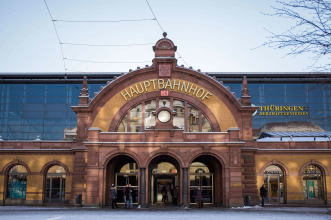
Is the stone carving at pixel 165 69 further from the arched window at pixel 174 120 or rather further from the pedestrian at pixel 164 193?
the pedestrian at pixel 164 193

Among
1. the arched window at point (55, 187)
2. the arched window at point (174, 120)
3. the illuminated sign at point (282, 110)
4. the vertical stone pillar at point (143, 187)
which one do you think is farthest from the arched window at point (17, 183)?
the illuminated sign at point (282, 110)

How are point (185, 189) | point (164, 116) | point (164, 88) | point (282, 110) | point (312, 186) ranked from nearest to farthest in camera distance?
point (185, 189), point (164, 116), point (312, 186), point (164, 88), point (282, 110)

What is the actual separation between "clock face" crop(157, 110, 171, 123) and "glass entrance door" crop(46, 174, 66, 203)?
12.0 metres

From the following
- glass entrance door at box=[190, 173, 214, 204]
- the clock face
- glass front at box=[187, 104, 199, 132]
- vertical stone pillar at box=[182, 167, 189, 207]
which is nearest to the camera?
vertical stone pillar at box=[182, 167, 189, 207]

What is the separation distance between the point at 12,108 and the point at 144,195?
36.6m

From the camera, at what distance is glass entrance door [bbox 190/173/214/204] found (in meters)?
36.1

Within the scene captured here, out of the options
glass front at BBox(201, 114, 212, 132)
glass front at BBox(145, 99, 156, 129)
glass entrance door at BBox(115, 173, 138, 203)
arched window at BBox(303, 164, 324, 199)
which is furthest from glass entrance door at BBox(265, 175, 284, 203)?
glass entrance door at BBox(115, 173, 138, 203)

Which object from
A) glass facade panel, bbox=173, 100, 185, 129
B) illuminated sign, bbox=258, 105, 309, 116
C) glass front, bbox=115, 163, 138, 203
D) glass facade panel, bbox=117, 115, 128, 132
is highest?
illuminated sign, bbox=258, 105, 309, 116

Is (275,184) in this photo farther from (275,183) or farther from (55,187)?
(55,187)

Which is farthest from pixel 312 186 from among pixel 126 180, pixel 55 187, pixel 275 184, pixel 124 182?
pixel 55 187

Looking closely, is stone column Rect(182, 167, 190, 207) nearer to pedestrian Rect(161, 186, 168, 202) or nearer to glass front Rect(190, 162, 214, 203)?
glass front Rect(190, 162, 214, 203)

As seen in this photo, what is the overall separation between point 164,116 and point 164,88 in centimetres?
509

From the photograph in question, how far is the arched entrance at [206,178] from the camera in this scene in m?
35.5

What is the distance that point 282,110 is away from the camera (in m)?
59.0
